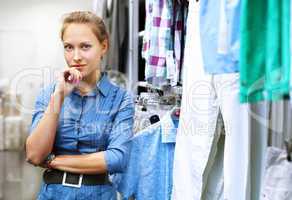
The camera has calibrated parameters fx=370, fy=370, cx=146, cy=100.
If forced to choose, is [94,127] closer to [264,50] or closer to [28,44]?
[264,50]

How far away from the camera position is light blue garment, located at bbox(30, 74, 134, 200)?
1.12 meters

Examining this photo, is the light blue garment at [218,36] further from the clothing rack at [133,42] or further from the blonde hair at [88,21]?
the clothing rack at [133,42]

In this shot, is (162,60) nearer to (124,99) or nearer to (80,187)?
(124,99)

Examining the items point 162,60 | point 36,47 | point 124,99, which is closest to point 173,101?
point 162,60

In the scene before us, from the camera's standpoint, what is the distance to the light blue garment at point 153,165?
1472 millimetres

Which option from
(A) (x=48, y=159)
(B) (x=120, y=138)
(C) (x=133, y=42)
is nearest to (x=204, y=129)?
(B) (x=120, y=138)

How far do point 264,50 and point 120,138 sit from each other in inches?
24.4

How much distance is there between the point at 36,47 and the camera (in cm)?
188

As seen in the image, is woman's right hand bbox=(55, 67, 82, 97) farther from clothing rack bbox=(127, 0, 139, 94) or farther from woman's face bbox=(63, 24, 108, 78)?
clothing rack bbox=(127, 0, 139, 94)

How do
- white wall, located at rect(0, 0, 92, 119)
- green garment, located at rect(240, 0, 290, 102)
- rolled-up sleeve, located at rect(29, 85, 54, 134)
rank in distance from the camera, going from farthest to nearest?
white wall, located at rect(0, 0, 92, 119) < rolled-up sleeve, located at rect(29, 85, 54, 134) < green garment, located at rect(240, 0, 290, 102)

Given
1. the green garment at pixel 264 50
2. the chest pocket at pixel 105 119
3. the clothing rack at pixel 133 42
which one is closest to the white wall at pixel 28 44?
the clothing rack at pixel 133 42

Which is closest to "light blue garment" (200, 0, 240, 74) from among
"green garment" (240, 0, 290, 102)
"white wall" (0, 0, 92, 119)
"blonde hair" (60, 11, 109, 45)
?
"green garment" (240, 0, 290, 102)

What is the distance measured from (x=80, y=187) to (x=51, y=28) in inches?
41.8

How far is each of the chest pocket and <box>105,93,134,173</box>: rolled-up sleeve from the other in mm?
13
